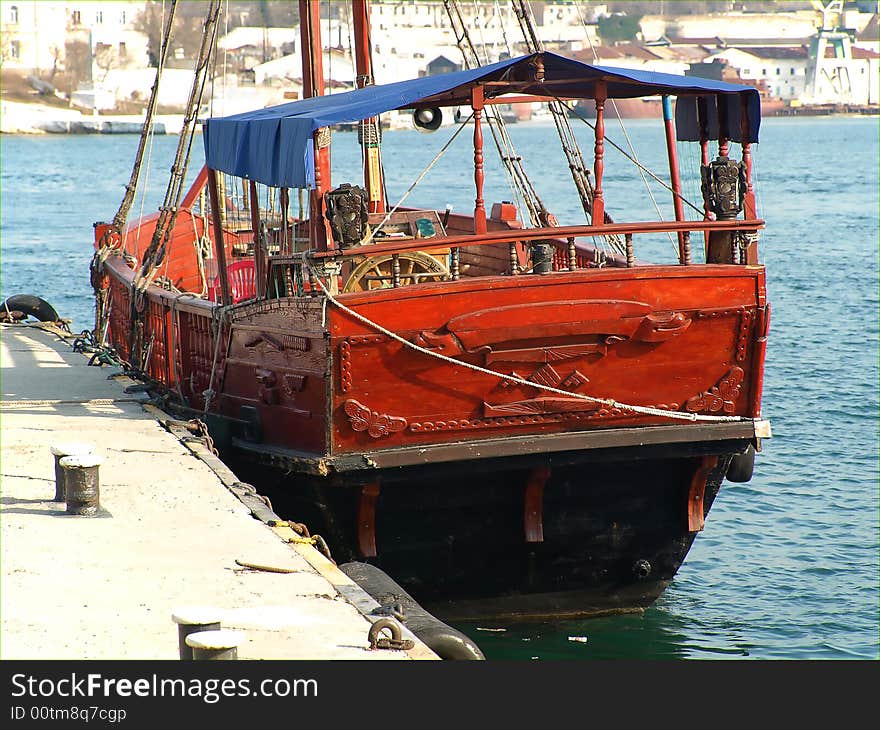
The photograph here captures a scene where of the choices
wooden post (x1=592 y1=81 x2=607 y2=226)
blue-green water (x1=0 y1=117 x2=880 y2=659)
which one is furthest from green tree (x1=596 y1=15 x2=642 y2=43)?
wooden post (x1=592 y1=81 x2=607 y2=226)

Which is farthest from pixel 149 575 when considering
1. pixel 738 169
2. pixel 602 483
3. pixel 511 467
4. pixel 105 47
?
pixel 105 47

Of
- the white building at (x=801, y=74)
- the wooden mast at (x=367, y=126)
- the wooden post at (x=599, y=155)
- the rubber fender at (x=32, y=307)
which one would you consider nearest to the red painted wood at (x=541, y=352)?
the wooden post at (x=599, y=155)

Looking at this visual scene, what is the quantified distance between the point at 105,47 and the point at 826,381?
128970 mm

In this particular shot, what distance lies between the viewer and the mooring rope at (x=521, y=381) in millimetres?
9969

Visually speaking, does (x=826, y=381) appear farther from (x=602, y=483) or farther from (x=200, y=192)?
(x=602, y=483)

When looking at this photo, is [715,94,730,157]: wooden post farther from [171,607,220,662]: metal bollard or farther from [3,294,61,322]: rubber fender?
[3,294,61,322]: rubber fender

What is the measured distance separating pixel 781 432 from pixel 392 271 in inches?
393

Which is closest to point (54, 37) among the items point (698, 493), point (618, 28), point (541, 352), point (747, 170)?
point (618, 28)

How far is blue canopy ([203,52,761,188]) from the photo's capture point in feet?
33.2

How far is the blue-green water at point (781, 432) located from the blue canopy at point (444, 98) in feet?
13.2

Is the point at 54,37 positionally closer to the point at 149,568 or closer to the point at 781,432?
the point at 781,432

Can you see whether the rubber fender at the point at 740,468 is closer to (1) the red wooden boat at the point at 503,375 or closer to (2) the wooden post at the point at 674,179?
(1) the red wooden boat at the point at 503,375

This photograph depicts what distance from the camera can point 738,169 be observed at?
10609mm

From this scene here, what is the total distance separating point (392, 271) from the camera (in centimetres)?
1070
